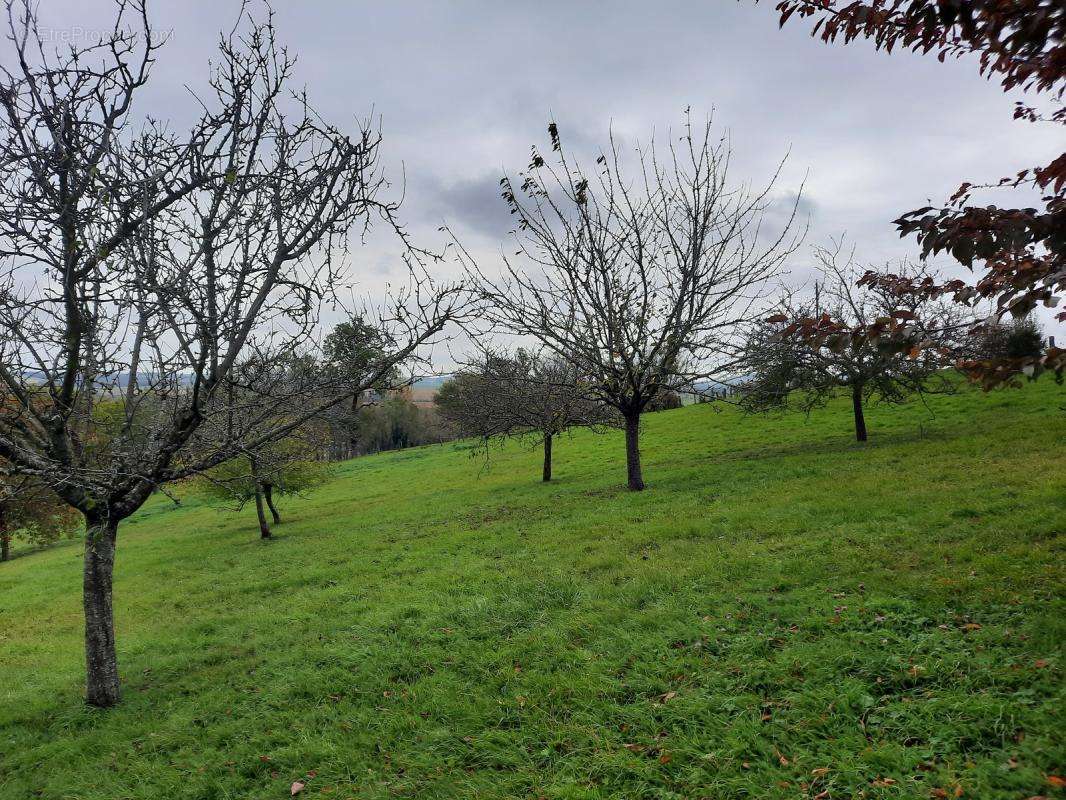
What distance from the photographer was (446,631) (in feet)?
22.9

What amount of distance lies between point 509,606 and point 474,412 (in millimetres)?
14580

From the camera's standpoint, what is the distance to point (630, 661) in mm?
5371

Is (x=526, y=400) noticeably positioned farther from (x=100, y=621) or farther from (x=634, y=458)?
(x=100, y=621)

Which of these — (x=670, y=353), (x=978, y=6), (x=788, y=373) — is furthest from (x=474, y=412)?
(x=978, y=6)

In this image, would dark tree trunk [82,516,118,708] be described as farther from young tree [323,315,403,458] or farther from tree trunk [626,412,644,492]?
tree trunk [626,412,644,492]

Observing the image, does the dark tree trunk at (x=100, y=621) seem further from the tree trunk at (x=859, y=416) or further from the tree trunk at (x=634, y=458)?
the tree trunk at (x=859, y=416)

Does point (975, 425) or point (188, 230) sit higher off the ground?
point (188, 230)

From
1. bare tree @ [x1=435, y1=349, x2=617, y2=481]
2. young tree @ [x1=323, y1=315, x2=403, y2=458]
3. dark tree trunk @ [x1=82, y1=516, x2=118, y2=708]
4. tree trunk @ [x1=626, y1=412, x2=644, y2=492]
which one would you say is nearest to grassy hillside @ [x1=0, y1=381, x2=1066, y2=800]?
dark tree trunk @ [x1=82, y1=516, x2=118, y2=708]

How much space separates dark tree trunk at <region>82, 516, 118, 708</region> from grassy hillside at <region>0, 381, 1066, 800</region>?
0.30 metres

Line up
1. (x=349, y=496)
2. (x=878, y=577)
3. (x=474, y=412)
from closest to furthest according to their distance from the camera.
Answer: (x=878, y=577), (x=474, y=412), (x=349, y=496)

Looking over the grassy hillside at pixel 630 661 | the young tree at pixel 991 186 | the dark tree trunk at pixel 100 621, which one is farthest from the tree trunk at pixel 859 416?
→ the dark tree trunk at pixel 100 621

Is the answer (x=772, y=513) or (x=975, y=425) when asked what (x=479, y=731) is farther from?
(x=975, y=425)

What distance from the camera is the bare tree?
15.2 metres

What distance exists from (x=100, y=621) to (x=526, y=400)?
12806 millimetres
